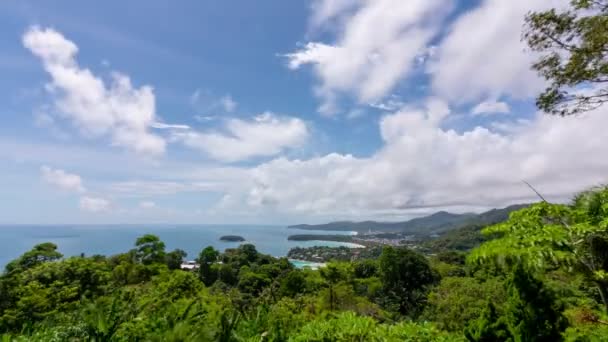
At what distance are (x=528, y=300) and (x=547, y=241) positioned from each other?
68.2 inches

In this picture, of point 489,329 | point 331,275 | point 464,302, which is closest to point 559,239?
point 489,329

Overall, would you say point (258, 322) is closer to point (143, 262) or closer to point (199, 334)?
point (199, 334)

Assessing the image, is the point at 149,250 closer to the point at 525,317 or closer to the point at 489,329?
the point at 489,329

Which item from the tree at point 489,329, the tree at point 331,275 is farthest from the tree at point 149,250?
the tree at point 489,329

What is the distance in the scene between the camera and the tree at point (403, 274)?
1291 inches

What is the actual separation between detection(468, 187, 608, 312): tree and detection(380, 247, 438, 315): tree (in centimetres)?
3210

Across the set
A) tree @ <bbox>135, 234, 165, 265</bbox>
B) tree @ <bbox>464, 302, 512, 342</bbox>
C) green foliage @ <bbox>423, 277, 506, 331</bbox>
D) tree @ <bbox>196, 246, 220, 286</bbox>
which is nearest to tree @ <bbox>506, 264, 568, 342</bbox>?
tree @ <bbox>464, 302, 512, 342</bbox>

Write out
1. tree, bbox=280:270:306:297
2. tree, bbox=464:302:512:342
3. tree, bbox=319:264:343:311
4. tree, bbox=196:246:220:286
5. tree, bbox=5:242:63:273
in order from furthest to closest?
tree, bbox=196:246:220:286 → tree, bbox=280:270:306:297 → tree, bbox=319:264:343:311 → tree, bbox=5:242:63:273 → tree, bbox=464:302:512:342

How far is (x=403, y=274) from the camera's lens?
110 ft

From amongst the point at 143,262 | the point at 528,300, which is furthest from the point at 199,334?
the point at 143,262

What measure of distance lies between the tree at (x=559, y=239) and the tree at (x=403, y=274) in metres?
32.1

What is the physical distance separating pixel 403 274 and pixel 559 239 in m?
33.7

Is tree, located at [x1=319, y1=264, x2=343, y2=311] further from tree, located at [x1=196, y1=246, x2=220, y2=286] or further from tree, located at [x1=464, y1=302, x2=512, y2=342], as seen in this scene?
tree, located at [x1=196, y1=246, x2=220, y2=286]

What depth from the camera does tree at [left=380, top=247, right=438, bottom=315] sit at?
3278 centimetres
